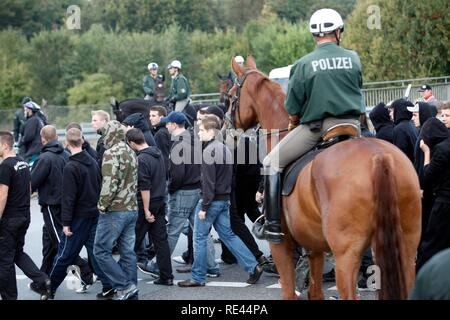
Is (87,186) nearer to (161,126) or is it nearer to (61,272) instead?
(61,272)

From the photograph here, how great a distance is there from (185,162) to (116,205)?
181cm

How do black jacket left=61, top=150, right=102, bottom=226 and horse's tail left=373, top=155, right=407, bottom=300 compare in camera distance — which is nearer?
horse's tail left=373, top=155, right=407, bottom=300

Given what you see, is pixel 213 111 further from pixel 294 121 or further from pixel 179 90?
pixel 179 90

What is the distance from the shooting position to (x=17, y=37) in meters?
55.2

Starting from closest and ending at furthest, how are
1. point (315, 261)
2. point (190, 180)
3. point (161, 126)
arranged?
point (315, 261)
point (190, 180)
point (161, 126)

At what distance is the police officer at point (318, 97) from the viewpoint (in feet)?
25.7

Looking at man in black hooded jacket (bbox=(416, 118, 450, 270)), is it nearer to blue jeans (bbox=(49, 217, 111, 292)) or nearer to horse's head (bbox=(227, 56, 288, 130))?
horse's head (bbox=(227, 56, 288, 130))

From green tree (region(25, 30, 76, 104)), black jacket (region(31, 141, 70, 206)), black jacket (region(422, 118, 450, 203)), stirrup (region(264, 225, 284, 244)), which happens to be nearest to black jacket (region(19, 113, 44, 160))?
black jacket (region(31, 141, 70, 206))

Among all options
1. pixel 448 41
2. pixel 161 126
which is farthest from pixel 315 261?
pixel 448 41

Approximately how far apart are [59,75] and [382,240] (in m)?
51.6

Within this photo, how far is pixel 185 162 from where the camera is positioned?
459 inches

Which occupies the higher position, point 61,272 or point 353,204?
point 353,204

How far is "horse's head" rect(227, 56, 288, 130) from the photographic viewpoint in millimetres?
9594

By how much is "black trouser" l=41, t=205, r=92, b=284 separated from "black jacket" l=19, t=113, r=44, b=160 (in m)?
8.53
